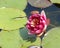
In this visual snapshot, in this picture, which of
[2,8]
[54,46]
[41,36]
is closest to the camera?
[54,46]

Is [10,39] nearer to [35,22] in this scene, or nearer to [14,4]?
[35,22]

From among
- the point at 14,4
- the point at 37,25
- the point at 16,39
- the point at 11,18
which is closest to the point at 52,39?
the point at 37,25

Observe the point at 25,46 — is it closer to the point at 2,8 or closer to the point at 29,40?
the point at 29,40

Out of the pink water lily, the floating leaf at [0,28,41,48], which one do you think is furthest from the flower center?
the floating leaf at [0,28,41,48]

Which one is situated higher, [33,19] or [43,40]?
[33,19]

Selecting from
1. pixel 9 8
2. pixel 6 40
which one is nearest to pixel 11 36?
pixel 6 40

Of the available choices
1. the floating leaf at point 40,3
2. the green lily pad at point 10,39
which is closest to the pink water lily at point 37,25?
the green lily pad at point 10,39

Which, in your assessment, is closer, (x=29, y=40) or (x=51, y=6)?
(x=29, y=40)
